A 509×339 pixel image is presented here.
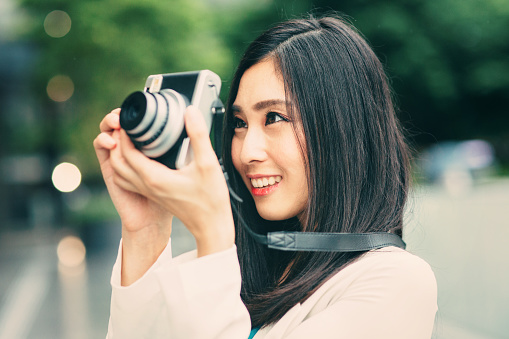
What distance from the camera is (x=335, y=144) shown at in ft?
5.23

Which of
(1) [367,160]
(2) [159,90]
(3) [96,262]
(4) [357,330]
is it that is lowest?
(3) [96,262]

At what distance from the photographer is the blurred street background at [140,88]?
15.8 feet

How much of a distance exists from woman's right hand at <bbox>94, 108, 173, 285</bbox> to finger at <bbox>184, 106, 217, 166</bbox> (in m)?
0.34

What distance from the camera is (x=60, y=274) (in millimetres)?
9172

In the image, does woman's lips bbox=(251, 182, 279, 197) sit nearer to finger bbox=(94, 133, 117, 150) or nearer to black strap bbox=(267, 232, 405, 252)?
black strap bbox=(267, 232, 405, 252)

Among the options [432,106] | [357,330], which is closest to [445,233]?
[357,330]

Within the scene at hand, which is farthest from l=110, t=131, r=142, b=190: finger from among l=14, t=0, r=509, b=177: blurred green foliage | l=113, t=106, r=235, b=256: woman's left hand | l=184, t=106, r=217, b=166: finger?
l=14, t=0, r=509, b=177: blurred green foliage

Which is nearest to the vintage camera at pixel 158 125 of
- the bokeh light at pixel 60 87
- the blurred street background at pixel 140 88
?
the blurred street background at pixel 140 88

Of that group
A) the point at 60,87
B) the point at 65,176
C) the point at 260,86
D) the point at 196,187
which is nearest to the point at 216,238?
the point at 196,187

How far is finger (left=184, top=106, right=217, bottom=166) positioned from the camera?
3.97ft

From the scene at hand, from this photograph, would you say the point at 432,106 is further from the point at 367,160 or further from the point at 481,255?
the point at 367,160

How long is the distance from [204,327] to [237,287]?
0.39ft

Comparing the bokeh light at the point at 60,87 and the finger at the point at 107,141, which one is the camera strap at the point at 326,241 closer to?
the finger at the point at 107,141

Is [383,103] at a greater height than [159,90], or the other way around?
[159,90]
